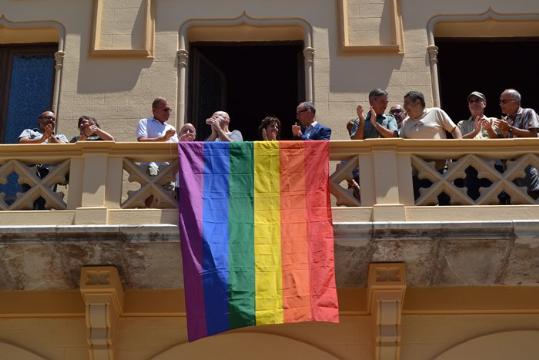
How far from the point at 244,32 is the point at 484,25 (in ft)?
11.9

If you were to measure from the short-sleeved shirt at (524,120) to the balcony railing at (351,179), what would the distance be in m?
0.50

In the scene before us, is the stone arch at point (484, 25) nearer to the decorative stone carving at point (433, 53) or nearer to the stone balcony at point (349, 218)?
the decorative stone carving at point (433, 53)

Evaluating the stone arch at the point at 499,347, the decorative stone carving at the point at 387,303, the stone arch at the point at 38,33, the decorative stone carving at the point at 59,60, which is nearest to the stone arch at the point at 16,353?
the decorative stone carving at the point at 387,303

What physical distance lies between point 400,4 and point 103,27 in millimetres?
4468

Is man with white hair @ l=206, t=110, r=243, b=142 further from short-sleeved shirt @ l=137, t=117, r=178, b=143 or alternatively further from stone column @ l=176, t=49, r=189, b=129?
stone column @ l=176, t=49, r=189, b=129

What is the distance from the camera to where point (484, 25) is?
1588cm

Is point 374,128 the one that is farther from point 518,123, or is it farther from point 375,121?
point 518,123

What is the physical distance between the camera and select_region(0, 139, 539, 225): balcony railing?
11742 mm

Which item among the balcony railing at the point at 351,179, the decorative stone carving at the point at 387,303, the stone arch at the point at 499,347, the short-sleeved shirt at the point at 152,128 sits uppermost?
the short-sleeved shirt at the point at 152,128

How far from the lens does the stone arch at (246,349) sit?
12.1 m

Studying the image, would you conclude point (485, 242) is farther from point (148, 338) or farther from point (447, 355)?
point (148, 338)

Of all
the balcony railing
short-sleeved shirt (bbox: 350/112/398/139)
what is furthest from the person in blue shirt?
the balcony railing

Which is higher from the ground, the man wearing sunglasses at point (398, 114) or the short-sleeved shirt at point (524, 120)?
the man wearing sunglasses at point (398, 114)

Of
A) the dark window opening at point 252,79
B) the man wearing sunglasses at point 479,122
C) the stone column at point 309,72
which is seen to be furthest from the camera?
the dark window opening at point 252,79
